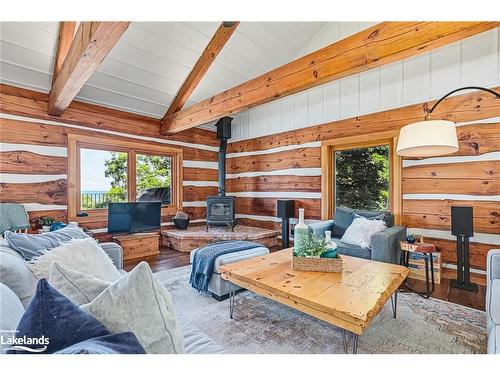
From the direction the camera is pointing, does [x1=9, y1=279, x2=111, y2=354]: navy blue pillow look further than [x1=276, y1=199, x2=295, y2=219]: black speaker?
No

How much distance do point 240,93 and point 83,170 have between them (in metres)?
2.85

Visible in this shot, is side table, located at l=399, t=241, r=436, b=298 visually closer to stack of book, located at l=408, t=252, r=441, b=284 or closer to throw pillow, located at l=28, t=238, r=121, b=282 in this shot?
stack of book, located at l=408, t=252, r=441, b=284

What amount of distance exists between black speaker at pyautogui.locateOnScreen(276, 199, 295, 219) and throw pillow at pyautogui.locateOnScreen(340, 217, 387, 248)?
1253mm

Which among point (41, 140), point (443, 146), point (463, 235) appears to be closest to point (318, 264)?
point (443, 146)

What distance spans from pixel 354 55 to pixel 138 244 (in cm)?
392

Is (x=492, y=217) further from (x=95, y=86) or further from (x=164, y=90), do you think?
(x=95, y=86)

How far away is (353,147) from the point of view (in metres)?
4.09

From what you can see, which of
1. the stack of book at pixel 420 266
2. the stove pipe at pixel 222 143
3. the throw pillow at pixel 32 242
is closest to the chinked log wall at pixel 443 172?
the stack of book at pixel 420 266

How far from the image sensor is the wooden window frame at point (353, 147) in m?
3.58

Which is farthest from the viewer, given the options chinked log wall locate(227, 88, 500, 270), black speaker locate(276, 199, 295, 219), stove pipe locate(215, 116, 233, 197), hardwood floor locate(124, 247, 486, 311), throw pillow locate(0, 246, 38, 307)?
stove pipe locate(215, 116, 233, 197)

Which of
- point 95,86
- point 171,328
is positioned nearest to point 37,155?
point 95,86

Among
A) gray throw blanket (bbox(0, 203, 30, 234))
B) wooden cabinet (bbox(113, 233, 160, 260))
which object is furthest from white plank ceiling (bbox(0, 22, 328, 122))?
wooden cabinet (bbox(113, 233, 160, 260))

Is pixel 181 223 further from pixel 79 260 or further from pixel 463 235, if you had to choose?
pixel 463 235

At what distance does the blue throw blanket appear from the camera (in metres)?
2.54
